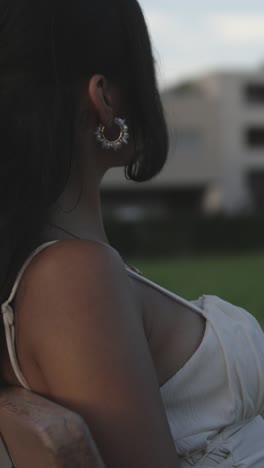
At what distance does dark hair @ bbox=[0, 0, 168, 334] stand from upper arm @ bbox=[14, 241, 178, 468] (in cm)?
16

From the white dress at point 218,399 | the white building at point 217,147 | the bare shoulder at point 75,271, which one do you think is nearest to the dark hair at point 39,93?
the bare shoulder at point 75,271

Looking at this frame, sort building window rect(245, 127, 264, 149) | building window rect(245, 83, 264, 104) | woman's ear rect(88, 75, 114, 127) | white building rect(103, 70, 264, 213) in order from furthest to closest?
building window rect(245, 83, 264, 104) < building window rect(245, 127, 264, 149) < white building rect(103, 70, 264, 213) < woman's ear rect(88, 75, 114, 127)

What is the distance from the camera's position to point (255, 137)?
6406 centimetres

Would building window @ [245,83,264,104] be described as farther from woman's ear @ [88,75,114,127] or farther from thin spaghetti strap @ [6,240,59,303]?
thin spaghetti strap @ [6,240,59,303]

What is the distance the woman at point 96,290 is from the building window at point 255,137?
6230cm

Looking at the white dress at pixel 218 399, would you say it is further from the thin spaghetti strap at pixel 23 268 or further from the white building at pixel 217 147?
the white building at pixel 217 147

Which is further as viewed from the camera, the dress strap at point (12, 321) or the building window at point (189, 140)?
the building window at point (189, 140)

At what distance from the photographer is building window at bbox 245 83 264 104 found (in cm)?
6381

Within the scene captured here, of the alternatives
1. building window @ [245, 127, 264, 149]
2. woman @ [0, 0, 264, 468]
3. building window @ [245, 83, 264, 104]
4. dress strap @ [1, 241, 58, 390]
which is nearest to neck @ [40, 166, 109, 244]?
woman @ [0, 0, 264, 468]

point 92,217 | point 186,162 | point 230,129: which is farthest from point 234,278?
point 230,129

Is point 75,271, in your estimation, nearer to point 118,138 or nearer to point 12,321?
point 12,321

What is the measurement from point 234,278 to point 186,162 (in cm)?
4093

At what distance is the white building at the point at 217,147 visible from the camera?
56375mm

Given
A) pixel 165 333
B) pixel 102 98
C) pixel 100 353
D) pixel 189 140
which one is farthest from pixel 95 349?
pixel 189 140
